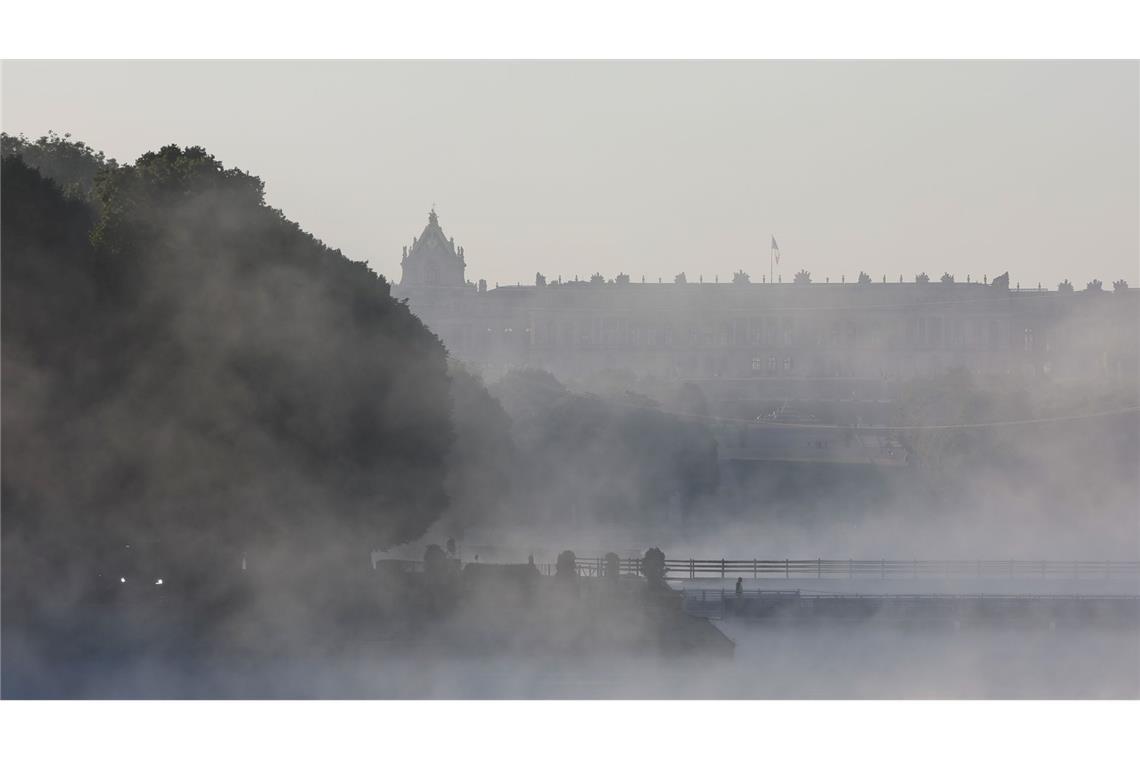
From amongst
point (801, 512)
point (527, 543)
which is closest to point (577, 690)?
point (527, 543)

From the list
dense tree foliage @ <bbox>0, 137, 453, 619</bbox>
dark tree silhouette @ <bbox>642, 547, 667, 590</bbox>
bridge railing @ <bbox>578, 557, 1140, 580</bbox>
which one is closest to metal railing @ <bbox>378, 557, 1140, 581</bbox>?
bridge railing @ <bbox>578, 557, 1140, 580</bbox>

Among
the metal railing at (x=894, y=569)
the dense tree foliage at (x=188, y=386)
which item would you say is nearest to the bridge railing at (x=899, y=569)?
the metal railing at (x=894, y=569)

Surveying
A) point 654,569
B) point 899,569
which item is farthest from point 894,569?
point 654,569

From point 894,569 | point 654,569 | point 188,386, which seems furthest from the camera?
point 894,569

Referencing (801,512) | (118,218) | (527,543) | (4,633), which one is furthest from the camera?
(801,512)

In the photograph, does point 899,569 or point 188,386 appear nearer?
point 188,386

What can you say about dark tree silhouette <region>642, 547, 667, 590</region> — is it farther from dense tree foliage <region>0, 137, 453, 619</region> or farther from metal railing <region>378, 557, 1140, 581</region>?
metal railing <region>378, 557, 1140, 581</region>

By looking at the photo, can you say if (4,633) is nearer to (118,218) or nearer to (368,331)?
(118,218)

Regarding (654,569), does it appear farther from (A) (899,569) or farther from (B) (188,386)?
(A) (899,569)
